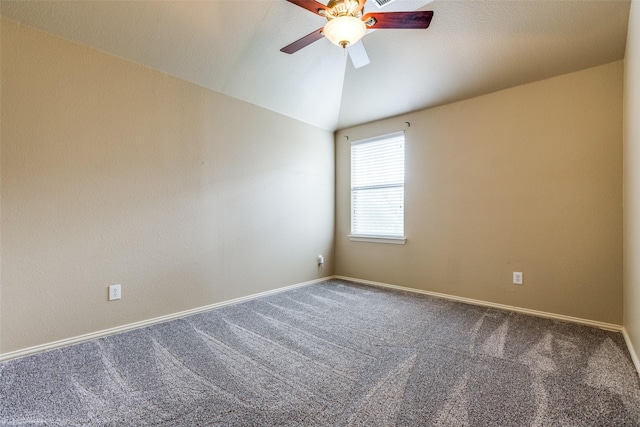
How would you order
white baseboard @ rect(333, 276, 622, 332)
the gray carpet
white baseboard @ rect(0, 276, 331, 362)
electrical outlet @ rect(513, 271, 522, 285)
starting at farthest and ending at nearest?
electrical outlet @ rect(513, 271, 522, 285) → white baseboard @ rect(333, 276, 622, 332) → white baseboard @ rect(0, 276, 331, 362) → the gray carpet

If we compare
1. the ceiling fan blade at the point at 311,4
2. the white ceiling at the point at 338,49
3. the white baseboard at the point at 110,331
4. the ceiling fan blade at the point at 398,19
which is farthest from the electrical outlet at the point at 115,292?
the ceiling fan blade at the point at 398,19

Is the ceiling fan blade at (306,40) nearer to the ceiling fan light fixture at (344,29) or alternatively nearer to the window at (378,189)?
the ceiling fan light fixture at (344,29)

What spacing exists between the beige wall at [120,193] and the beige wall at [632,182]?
313 cm

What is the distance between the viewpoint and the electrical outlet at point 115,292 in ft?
7.89

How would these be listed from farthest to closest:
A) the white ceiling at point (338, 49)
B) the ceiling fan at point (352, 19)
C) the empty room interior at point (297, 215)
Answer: the white ceiling at point (338, 49) → the ceiling fan at point (352, 19) → the empty room interior at point (297, 215)

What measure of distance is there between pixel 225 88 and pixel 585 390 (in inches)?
145

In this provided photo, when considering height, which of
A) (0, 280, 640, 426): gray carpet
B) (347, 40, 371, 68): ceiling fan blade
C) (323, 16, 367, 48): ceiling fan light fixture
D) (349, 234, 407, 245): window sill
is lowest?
(0, 280, 640, 426): gray carpet

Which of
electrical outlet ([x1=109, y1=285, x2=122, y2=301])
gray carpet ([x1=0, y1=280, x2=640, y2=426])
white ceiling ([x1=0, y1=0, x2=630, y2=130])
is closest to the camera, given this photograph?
gray carpet ([x1=0, y1=280, x2=640, y2=426])

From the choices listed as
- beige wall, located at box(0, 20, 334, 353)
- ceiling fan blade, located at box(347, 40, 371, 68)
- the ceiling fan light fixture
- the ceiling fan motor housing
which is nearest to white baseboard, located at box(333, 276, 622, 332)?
beige wall, located at box(0, 20, 334, 353)

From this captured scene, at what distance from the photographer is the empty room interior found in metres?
1.67

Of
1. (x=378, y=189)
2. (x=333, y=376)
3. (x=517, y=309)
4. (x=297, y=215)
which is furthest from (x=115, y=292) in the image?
(x=517, y=309)

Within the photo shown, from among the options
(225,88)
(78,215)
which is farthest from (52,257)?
(225,88)

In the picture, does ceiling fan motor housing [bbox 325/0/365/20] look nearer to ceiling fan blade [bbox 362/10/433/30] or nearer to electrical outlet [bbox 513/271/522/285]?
ceiling fan blade [bbox 362/10/433/30]

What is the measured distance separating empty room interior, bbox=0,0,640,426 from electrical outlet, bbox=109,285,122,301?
0.05 ft
